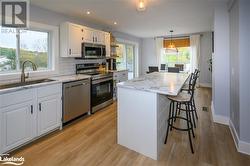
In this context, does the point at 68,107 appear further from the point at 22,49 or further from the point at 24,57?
the point at 22,49

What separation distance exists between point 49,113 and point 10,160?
2.97ft

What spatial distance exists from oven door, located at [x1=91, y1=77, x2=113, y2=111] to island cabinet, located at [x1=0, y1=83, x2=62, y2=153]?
109 centimetres

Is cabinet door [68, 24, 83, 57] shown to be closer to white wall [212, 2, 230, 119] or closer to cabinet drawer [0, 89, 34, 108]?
cabinet drawer [0, 89, 34, 108]

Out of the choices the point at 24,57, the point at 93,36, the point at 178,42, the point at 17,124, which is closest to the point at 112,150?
the point at 17,124

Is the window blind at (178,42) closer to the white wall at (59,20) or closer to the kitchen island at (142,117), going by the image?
the white wall at (59,20)

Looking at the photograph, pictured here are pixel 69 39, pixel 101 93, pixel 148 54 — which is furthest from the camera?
pixel 148 54

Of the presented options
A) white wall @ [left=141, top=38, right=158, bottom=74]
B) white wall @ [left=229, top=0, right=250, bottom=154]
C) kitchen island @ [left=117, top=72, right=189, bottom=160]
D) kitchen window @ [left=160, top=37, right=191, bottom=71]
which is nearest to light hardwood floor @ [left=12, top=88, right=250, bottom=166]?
kitchen island @ [left=117, top=72, right=189, bottom=160]

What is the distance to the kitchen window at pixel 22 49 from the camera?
125 inches

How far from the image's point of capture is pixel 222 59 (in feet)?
11.5

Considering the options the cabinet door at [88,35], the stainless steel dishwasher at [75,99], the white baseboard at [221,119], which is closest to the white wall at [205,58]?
the white baseboard at [221,119]

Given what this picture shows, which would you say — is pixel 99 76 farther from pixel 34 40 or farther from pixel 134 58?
pixel 134 58

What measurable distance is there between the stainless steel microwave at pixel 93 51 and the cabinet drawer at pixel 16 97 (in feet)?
6.30

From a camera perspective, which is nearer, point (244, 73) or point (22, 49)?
point (244, 73)

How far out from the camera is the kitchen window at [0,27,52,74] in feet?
10.4
